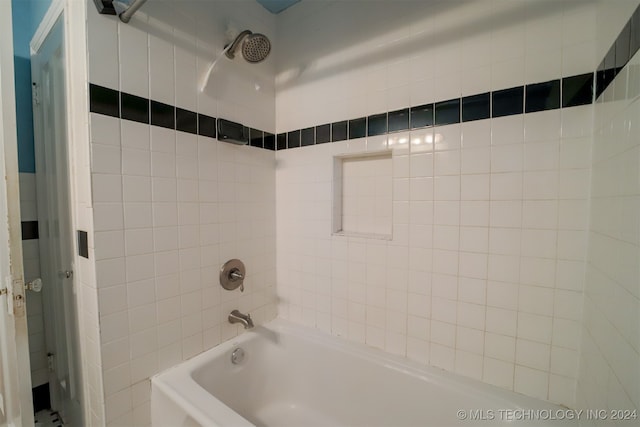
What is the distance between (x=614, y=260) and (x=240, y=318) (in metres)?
1.58

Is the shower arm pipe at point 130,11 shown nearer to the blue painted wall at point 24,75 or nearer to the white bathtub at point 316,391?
the blue painted wall at point 24,75

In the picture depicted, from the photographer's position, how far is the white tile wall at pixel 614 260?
643 millimetres

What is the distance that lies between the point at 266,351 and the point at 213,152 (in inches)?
47.9

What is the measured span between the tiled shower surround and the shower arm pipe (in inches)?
1.4

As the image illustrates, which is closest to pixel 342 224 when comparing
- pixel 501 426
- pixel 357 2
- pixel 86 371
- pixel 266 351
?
pixel 266 351

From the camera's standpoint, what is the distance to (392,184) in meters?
1.39

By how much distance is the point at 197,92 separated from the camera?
Answer: 4.34 ft

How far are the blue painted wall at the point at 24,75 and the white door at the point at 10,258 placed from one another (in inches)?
29.0

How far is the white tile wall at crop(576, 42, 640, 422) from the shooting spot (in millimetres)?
643

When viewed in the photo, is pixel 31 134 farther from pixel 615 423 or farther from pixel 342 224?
pixel 615 423

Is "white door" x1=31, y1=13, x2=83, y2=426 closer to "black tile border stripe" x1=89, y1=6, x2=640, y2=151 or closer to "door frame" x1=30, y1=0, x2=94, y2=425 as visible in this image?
"door frame" x1=30, y1=0, x2=94, y2=425

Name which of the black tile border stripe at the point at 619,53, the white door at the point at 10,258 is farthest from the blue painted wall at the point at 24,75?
the black tile border stripe at the point at 619,53

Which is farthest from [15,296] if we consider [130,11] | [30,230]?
[130,11]

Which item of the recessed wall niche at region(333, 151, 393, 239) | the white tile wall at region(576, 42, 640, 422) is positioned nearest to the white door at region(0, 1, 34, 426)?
the recessed wall niche at region(333, 151, 393, 239)
